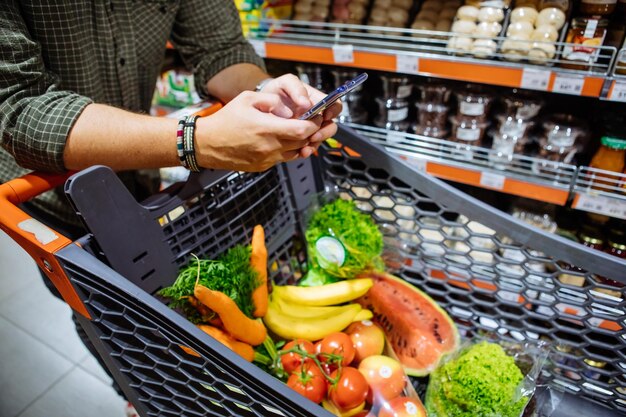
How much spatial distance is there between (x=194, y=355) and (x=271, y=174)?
47cm

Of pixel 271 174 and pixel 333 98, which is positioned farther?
pixel 271 174

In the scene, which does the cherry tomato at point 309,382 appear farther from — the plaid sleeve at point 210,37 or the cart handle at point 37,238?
the plaid sleeve at point 210,37

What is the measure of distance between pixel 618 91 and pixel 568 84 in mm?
129

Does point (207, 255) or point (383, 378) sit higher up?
point (207, 255)

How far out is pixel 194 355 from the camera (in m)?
0.66

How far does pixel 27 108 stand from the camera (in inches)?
30.4

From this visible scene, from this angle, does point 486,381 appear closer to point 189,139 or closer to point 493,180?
point 189,139

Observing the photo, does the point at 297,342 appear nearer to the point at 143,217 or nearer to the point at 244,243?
the point at 244,243

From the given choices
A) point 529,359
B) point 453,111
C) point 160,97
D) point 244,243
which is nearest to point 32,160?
point 244,243

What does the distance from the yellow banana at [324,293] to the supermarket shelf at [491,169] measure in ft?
2.35

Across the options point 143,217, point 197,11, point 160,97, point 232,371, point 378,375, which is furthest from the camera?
point 160,97

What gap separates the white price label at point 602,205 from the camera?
1393mm

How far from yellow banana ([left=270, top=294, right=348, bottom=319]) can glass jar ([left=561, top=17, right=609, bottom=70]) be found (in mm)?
1029

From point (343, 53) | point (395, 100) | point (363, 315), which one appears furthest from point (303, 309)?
point (395, 100)
